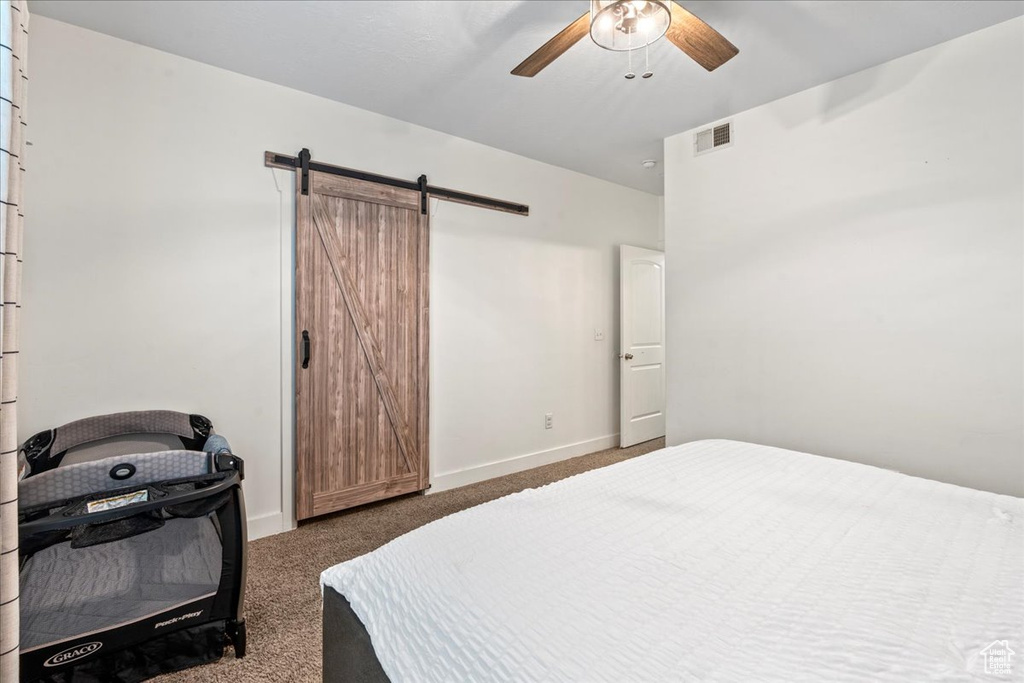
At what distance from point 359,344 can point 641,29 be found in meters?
2.30

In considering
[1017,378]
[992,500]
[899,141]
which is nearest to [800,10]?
[899,141]

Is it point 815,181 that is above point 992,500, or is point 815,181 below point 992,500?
above

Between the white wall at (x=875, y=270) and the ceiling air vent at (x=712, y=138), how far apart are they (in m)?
0.06

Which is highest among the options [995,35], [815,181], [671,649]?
[995,35]

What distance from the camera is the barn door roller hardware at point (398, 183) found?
9.12ft

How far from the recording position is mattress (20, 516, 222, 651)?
4.80 feet

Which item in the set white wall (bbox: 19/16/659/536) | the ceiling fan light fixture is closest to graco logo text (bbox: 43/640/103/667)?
white wall (bbox: 19/16/659/536)

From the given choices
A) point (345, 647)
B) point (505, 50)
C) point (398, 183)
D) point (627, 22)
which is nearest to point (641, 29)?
point (627, 22)

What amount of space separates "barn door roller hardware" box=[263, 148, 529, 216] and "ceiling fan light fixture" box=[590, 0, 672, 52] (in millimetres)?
1838

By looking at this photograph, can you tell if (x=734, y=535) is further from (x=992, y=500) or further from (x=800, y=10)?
(x=800, y=10)

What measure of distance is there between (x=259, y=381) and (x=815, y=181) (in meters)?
3.47

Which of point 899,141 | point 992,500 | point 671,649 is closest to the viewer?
point 671,649

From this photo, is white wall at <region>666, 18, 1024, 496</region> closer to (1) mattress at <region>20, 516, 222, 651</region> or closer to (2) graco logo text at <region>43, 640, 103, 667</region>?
(1) mattress at <region>20, 516, 222, 651</region>

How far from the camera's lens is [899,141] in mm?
2490
